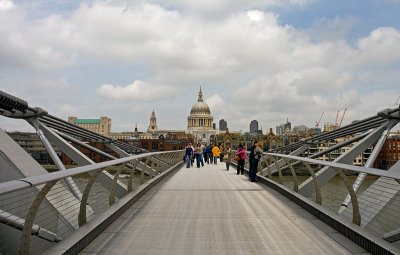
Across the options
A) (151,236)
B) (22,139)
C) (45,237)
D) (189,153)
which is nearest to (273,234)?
(151,236)

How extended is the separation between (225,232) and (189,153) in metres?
15.8

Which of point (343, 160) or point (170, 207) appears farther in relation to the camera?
point (343, 160)

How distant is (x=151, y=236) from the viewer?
181 inches

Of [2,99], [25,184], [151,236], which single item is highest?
[2,99]

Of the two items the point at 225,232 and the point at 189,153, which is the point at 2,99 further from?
the point at 189,153

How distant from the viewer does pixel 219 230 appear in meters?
4.94

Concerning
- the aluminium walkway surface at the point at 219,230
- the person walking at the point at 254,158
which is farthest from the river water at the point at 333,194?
the aluminium walkway surface at the point at 219,230

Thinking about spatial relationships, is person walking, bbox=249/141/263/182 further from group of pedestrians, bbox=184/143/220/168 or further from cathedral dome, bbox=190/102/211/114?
cathedral dome, bbox=190/102/211/114

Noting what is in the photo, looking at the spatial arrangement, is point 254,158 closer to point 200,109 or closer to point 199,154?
point 199,154

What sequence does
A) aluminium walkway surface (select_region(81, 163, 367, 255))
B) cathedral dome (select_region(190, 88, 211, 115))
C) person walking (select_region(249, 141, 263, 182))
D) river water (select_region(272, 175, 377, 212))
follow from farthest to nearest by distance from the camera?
cathedral dome (select_region(190, 88, 211, 115)) < river water (select_region(272, 175, 377, 212)) < person walking (select_region(249, 141, 263, 182)) < aluminium walkway surface (select_region(81, 163, 367, 255))

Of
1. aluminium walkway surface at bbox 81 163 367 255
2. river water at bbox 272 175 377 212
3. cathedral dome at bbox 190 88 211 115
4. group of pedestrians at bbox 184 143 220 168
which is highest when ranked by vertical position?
cathedral dome at bbox 190 88 211 115

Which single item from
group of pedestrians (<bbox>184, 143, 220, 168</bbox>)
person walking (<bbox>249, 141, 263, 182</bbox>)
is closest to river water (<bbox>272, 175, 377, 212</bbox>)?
group of pedestrians (<bbox>184, 143, 220, 168</bbox>)

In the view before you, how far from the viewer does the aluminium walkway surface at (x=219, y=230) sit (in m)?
4.08

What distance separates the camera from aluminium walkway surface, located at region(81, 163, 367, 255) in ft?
13.4
